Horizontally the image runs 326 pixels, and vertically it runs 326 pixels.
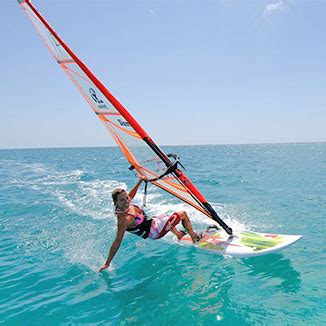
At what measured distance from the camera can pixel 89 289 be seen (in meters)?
5.48

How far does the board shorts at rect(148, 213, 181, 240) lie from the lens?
6.25 meters

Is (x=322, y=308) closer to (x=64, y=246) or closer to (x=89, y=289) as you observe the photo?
(x=89, y=289)

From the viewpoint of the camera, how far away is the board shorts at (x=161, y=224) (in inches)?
246

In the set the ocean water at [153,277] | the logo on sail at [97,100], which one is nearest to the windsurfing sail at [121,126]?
the logo on sail at [97,100]

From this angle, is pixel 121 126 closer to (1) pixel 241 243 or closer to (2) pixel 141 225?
(2) pixel 141 225

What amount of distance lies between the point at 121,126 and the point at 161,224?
236cm

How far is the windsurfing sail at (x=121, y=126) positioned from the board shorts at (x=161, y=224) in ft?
2.14

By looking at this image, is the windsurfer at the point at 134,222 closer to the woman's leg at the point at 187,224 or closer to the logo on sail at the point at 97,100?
the woman's leg at the point at 187,224

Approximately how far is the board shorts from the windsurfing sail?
652 millimetres

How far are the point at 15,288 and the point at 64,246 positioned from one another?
2.11 meters

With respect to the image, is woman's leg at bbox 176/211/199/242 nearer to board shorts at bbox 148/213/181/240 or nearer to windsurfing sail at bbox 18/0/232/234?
board shorts at bbox 148/213/181/240

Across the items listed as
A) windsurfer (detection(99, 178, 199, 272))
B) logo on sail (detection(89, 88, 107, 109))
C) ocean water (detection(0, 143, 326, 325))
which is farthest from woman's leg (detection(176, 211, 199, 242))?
logo on sail (detection(89, 88, 107, 109))

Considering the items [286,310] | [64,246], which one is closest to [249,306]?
[286,310]

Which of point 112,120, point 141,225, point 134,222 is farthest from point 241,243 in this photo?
point 112,120
